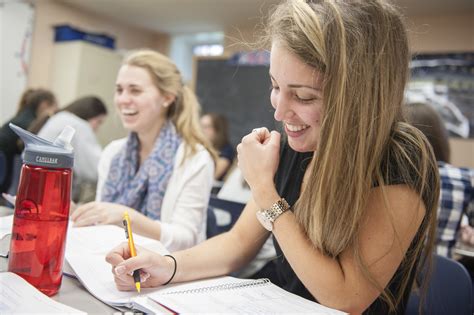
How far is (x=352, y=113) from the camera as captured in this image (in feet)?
2.82

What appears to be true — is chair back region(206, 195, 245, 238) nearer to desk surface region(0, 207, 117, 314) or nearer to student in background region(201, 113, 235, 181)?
desk surface region(0, 207, 117, 314)

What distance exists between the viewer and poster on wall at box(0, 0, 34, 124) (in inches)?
197

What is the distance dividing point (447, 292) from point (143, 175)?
45.7 inches

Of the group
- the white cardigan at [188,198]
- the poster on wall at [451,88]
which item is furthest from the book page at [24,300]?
the poster on wall at [451,88]

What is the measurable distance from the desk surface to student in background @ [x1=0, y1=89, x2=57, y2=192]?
82.7 inches

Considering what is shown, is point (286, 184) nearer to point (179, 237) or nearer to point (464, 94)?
point (179, 237)

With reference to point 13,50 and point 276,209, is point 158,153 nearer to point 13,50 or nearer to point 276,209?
point 276,209

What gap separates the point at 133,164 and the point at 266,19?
1.03m

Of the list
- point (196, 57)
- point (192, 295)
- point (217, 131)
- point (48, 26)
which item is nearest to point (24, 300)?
point (192, 295)

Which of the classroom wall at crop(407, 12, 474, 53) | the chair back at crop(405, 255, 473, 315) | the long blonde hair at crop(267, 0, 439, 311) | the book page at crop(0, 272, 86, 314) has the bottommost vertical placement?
the chair back at crop(405, 255, 473, 315)

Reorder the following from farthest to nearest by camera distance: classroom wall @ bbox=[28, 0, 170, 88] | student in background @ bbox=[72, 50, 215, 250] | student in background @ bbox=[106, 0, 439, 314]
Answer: classroom wall @ bbox=[28, 0, 170, 88] < student in background @ bbox=[72, 50, 215, 250] < student in background @ bbox=[106, 0, 439, 314]

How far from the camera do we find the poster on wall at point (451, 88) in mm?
4621

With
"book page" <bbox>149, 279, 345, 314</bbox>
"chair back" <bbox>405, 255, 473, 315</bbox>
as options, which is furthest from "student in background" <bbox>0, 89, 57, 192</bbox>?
"chair back" <bbox>405, 255, 473, 315</bbox>

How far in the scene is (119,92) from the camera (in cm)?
188
